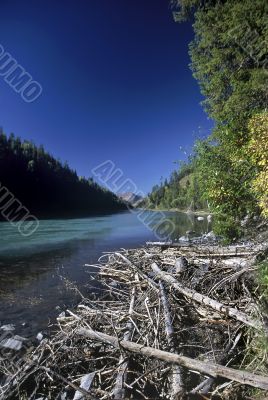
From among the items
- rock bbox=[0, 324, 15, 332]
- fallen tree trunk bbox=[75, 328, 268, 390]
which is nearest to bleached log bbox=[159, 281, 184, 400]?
fallen tree trunk bbox=[75, 328, 268, 390]

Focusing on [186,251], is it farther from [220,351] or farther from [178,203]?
[178,203]

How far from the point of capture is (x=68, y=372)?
614cm

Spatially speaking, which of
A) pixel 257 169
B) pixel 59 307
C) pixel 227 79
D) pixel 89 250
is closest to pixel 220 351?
pixel 59 307

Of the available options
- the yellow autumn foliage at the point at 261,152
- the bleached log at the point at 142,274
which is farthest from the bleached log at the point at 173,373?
the yellow autumn foliage at the point at 261,152

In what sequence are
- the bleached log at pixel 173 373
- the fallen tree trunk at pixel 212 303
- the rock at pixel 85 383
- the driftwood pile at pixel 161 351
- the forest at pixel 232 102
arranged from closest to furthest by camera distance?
the bleached log at pixel 173 373
the driftwood pile at pixel 161 351
the rock at pixel 85 383
the fallen tree trunk at pixel 212 303
the forest at pixel 232 102

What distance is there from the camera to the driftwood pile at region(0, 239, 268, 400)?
5.01 meters

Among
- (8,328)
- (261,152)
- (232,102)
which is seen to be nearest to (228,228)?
(261,152)

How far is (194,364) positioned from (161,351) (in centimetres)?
72

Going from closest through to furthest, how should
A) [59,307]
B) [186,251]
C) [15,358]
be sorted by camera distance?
[15,358], [59,307], [186,251]

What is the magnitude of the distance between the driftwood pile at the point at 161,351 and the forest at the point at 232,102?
11.4 ft

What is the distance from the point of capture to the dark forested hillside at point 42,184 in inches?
4518

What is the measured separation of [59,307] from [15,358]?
4.34m

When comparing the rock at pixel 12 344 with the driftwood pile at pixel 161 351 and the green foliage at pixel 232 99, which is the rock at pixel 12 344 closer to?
the driftwood pile at pixel 161 351

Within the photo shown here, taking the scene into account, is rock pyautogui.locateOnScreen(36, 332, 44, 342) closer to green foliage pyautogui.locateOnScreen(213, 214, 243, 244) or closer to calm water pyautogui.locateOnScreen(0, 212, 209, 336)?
calm water pyautogui.locateOnScreen(0, 212, 209, 336)
